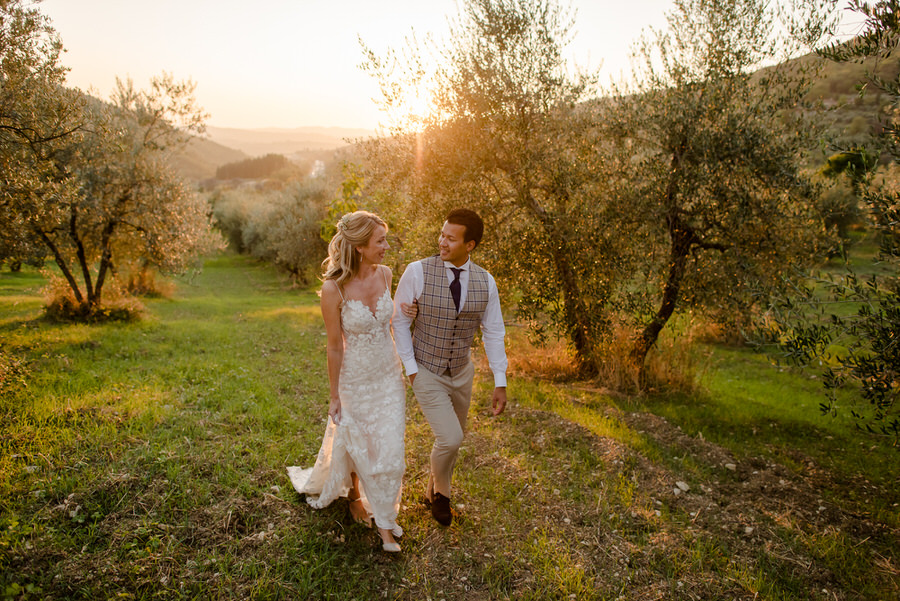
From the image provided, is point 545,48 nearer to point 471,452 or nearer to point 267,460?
point 471,452

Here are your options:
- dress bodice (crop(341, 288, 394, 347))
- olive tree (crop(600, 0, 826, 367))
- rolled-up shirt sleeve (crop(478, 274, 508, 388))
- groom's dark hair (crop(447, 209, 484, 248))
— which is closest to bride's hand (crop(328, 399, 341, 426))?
dress bodice (crop(341, 288, 394, 347))

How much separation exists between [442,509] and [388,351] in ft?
5.48

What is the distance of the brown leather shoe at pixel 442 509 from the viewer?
462 cm

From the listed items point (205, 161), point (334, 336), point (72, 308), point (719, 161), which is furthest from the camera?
point (205, 161)

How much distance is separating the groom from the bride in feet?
0.59

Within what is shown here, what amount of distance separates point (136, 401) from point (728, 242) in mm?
9492

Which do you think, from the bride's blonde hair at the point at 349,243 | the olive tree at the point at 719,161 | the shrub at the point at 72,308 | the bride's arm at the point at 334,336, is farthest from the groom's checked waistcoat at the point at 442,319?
the shrub at the point at 72,308

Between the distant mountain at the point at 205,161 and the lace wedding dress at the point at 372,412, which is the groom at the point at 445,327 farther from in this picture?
the distant mountain at the point at 205,161

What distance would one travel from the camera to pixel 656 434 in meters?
7.28

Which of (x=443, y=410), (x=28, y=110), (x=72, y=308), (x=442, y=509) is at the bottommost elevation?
(x=442, y=509)

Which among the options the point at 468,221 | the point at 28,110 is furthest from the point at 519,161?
the point at 28,110

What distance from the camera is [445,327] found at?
4387 millimetres

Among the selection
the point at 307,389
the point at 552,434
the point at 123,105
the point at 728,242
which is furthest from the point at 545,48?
the point at 123,105

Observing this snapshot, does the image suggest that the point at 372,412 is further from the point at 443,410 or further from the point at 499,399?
the point at 499,399
